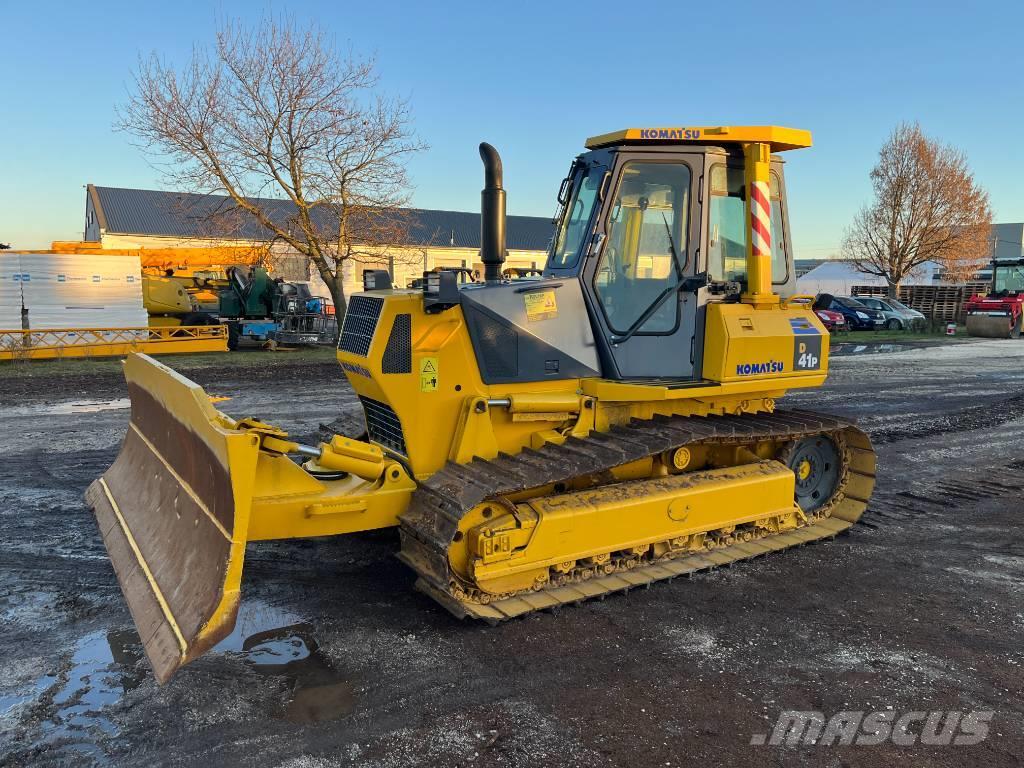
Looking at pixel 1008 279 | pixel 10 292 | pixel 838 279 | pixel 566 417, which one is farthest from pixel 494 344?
pixel 838 279

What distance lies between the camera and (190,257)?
2384cm

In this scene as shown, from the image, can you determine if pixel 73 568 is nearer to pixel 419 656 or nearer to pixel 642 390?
pixel 419 656

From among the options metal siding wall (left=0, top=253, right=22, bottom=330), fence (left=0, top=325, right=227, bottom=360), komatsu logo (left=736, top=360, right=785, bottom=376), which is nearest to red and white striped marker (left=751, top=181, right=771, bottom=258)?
komatsu logo (left=736, top=360, right=785, bottom=376)

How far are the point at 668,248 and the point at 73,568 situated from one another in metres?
4.81

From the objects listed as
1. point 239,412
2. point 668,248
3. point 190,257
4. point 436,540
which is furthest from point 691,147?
point 190,257

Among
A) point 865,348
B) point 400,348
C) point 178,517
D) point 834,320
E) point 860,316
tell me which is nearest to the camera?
point 178,517

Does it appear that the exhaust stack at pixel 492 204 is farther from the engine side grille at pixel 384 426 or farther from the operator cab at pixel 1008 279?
the operator cab at pixel 1008 279

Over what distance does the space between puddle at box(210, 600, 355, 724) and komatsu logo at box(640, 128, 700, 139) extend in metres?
3.89

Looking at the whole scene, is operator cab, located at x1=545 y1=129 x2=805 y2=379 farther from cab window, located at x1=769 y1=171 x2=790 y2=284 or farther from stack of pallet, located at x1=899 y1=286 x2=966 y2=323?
stack of pallet, located at x1=899 y1=286 x2=966 y2=323

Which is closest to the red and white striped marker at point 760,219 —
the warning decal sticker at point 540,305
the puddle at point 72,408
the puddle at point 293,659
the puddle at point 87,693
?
the warning decal sticker at point 540,305

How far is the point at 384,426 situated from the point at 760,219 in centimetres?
308

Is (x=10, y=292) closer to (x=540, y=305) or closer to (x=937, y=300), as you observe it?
(x=540, y=305)

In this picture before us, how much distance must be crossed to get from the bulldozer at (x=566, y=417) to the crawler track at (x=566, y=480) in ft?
0.06

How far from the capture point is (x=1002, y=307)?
28.1 m
